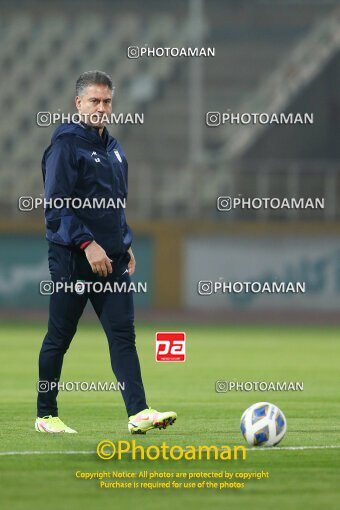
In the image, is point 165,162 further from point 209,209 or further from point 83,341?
point 83,341

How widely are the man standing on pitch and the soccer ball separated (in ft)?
1.73

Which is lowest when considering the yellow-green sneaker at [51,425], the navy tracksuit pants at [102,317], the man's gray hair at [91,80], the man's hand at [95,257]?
the yellow-green sneaker at [51,425]

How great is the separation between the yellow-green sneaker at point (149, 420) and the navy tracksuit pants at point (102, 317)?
67 mm

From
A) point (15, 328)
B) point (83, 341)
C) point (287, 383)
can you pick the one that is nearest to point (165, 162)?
point (15, 328)

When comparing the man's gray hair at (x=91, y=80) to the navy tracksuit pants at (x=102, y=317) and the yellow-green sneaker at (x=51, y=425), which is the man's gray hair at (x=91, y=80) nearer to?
the navy tracksuit pants at (x=102, y=317)

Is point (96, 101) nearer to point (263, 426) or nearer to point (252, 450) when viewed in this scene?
point (263, 426)

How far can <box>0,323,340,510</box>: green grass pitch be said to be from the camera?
21.2ft

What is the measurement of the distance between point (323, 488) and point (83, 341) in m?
14.1

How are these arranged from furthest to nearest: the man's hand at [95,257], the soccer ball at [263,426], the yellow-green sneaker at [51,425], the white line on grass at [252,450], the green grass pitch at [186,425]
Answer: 1. the yellow-green sneaker at [51,425]
2. the man's hand at [95,257]
3. the soccer ball at [263,426]
4. the white line on grass at [252,450]
5. the green grass pitch at [186,425]

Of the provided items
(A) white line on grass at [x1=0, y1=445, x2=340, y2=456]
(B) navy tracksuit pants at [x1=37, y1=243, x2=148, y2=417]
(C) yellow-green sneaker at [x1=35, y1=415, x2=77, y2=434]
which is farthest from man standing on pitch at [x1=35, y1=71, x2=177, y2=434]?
(A) white line on grass at [x1=0, y1=445, x2=340, y2=456]

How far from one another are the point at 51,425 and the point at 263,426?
153 cm

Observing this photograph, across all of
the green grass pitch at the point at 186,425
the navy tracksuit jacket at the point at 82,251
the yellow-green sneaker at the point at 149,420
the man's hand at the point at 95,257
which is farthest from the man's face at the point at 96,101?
the green grass pitch at the point at 186,425

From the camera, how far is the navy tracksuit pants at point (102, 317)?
8539 millimetres

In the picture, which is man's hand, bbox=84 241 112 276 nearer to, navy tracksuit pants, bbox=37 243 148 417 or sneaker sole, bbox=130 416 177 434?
navy tracksuit pants, bbox=37 243 148 417
